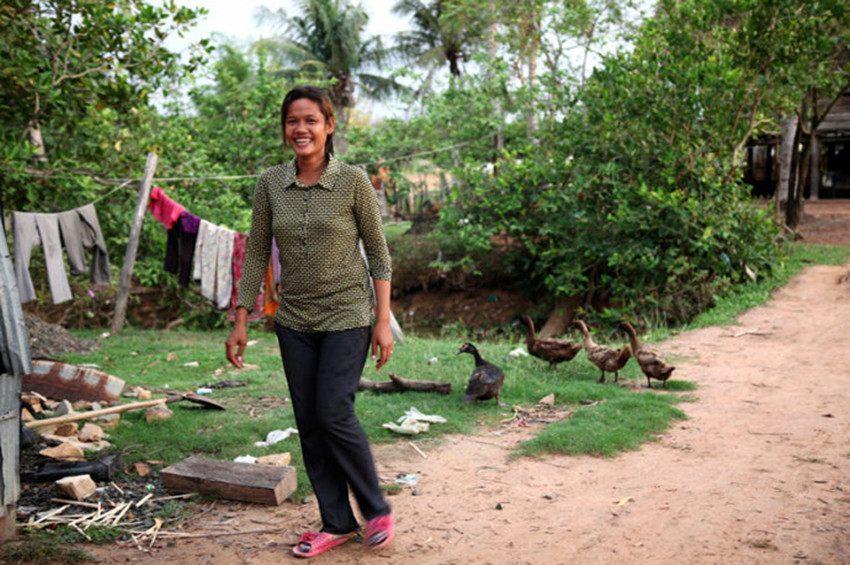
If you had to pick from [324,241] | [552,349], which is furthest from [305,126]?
[552,349]

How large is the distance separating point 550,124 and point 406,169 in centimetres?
1201

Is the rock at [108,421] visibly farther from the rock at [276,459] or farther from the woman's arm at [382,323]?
the woman's arm at [382,323]

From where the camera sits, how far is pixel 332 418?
3.34m

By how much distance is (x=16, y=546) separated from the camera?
11.6 feet

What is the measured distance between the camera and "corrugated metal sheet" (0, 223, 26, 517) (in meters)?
3.49

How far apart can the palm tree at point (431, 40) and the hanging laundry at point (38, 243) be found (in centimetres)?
2332

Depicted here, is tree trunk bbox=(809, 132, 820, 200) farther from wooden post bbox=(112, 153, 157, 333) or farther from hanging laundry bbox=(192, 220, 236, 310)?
wooden post bbox=(112, 153, 157, 333)

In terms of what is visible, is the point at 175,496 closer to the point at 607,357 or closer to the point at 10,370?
the point at 10,370

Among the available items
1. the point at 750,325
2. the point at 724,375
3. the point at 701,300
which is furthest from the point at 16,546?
the point at 701,300

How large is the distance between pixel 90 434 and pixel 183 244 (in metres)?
5.22

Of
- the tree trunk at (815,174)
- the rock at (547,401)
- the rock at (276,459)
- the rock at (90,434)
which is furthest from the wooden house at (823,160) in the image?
the rock at (90,434)

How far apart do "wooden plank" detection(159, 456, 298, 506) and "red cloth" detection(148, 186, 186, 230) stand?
642 centimetres

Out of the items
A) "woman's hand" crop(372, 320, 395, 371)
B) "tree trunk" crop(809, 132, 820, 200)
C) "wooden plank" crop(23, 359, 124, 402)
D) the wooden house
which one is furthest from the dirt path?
"tree trunk" crop(809, 132, 820, 200)

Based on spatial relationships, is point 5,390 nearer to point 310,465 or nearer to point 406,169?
point 310,465
